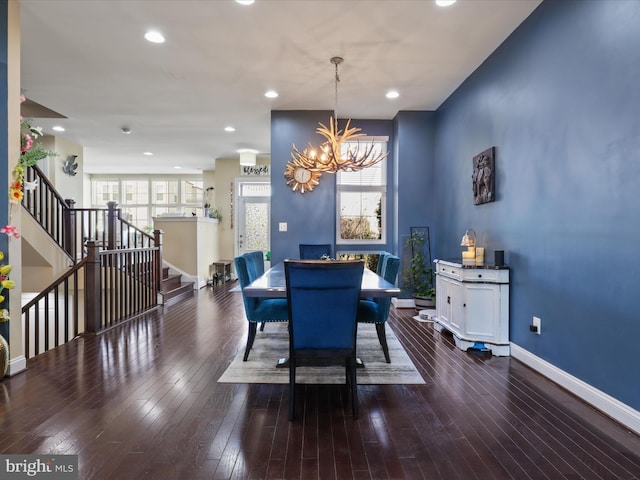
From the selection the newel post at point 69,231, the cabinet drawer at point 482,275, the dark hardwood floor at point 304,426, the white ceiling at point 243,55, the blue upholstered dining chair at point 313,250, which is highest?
the white ceiling at point 243,55

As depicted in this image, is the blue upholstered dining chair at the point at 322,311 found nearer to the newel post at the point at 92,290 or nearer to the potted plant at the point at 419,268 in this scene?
the newel post at the point at 92,290

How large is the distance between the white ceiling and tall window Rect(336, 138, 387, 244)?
92 centimetres

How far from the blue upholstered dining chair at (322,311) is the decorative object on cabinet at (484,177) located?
2300 mm

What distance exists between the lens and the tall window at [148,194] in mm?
10992

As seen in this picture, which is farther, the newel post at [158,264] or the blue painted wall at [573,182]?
the newel post at [158,264]

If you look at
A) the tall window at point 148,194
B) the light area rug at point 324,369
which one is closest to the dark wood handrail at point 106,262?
the light area rug at point 324,369

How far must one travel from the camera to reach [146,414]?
7.11 ft

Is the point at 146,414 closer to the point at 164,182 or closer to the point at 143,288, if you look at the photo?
the point at 143,288

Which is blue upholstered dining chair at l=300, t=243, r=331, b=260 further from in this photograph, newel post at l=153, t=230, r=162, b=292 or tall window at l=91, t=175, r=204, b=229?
tall window at l=91, t=175, r=204, b=229

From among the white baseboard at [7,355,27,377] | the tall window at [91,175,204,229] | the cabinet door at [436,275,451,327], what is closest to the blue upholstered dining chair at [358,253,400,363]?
the cabinet door at [436,275,451,327]

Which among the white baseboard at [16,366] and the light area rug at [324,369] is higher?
the white baseboard at [16,366]

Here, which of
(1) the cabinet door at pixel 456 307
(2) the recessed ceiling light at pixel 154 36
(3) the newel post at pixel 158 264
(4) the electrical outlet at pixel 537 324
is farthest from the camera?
(3) the newel post at pixel 158 264

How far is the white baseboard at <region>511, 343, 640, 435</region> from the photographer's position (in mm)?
2015

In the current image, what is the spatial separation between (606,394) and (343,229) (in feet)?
13.0
